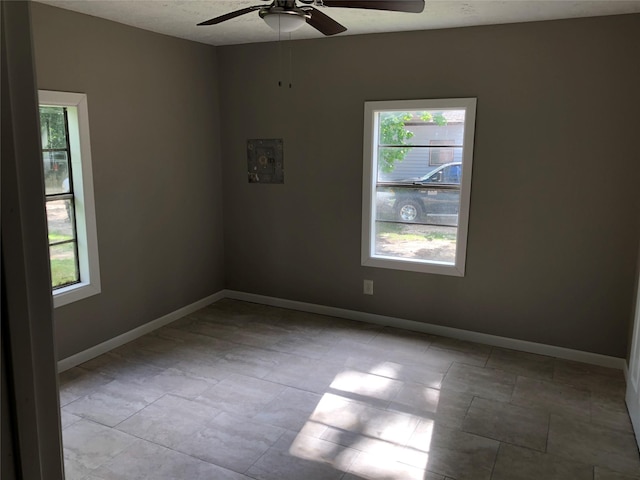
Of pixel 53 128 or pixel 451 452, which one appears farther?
pixel 53 128

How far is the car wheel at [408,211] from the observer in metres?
4.15

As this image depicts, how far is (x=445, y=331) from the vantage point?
4.14m

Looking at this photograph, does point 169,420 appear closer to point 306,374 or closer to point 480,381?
point 306,374

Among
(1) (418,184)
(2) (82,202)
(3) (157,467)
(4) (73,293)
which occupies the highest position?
(1) (418,184)

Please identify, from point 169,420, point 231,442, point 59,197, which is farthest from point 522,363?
point 59,197

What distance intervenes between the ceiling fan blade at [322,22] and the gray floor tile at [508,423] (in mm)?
2322

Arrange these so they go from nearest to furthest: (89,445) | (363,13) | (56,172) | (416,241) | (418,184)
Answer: (89,445) → (363,13) → (56,172) → (418,184) → (416,241)

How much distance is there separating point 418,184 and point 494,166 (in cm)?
62

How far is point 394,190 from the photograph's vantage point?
13.8 ft

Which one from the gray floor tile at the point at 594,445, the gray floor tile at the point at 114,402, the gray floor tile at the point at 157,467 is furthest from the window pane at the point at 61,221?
the gray floor tile at the point at 594,445

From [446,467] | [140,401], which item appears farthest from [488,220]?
[140,401]

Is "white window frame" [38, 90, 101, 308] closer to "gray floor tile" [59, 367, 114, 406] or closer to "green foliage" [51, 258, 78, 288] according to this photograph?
"green foliage" [51, 258, 78, 288]

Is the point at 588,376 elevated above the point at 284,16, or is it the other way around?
the point at 284,16

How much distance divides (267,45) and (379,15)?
1.36 m
